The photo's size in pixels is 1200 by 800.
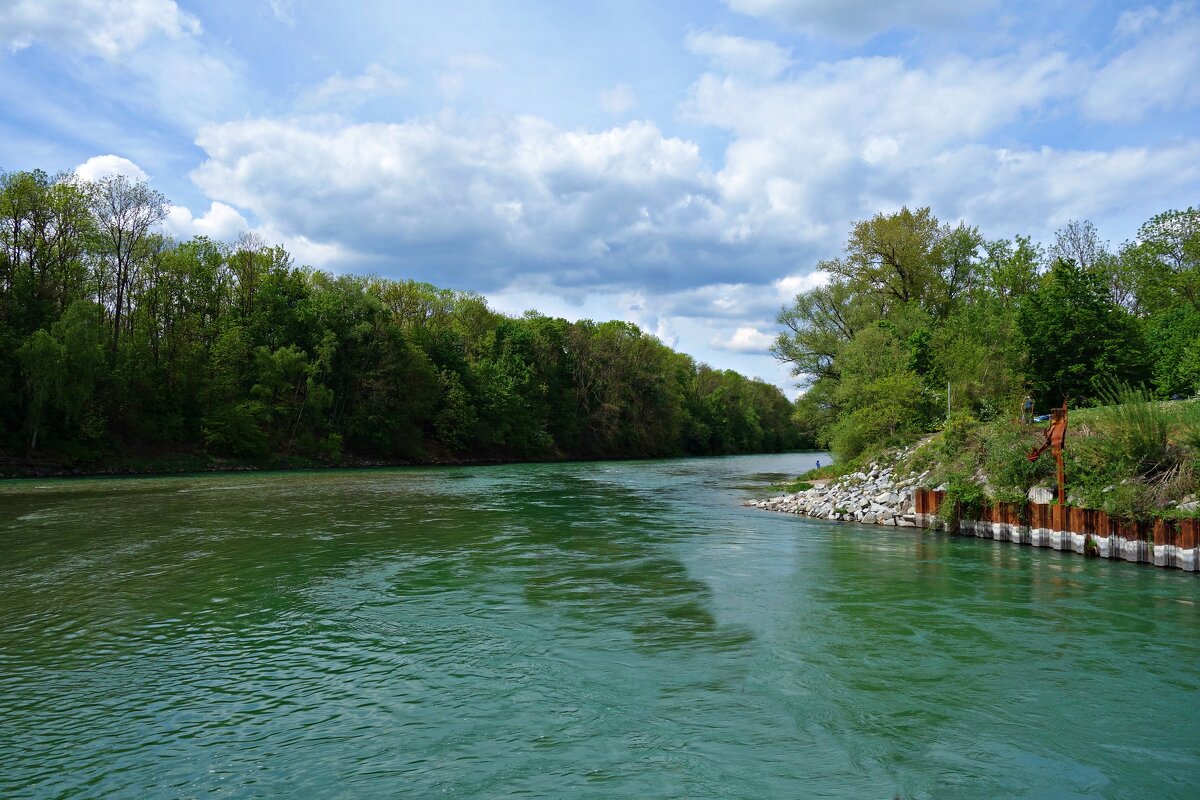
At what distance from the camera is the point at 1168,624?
11195mm

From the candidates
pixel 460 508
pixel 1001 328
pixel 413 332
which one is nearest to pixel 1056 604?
pixel 460 508

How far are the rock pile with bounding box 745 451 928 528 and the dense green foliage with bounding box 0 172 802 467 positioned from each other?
4318cm

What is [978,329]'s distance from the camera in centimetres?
3341

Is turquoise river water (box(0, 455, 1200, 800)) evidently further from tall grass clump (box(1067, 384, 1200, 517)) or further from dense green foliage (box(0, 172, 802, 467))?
dense green foliage (box(0, 172, 802, 467))

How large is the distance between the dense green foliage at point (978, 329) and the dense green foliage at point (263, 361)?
36.1m

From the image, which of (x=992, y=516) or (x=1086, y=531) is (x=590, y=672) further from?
(x=992, y=516)

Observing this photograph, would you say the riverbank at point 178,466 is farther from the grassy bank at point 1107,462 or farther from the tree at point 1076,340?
the tree at point 1076,340

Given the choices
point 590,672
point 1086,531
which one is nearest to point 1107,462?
point 1086,531

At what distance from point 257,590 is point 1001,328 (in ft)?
104

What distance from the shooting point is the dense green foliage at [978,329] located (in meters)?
30.4

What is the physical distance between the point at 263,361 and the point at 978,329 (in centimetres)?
5079

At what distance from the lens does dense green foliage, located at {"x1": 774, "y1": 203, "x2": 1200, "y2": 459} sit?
30.4 m

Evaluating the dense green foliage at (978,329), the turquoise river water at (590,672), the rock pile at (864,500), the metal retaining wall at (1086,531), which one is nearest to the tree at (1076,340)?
the dense green foliage at (978,329)

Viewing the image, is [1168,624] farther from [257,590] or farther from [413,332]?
[413,332]
